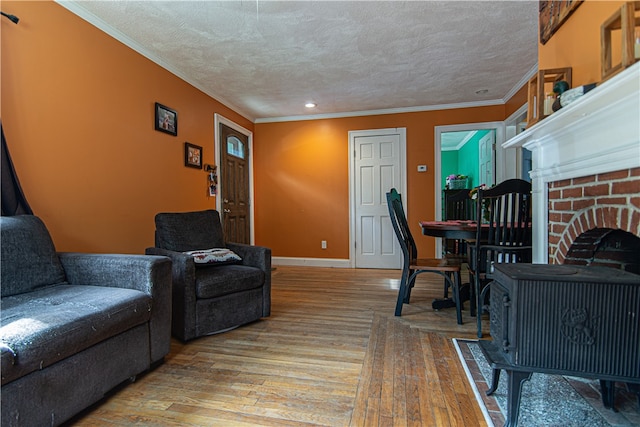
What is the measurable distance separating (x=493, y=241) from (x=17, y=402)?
2.62 m

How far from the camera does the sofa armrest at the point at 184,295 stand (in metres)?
2.04

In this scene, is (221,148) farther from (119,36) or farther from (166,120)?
(119,36)

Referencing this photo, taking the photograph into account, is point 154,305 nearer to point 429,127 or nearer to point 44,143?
point 44,143

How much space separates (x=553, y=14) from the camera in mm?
1749

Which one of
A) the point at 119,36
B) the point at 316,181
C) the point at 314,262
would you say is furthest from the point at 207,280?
the point at 316,181

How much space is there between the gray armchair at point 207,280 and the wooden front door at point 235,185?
133 cm

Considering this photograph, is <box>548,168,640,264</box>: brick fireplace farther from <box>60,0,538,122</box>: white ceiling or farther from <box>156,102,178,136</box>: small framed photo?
<box>156,102,178,136</box>: small framed photo

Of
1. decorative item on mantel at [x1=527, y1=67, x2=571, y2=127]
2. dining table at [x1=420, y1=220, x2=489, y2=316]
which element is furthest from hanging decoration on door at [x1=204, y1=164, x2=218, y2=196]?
decorative item on mantel at [x1=527, y1=67, x2=571, y2=127]

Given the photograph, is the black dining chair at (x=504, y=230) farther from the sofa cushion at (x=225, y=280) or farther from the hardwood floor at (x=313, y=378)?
the sofa cushion at (x=225, y=280)

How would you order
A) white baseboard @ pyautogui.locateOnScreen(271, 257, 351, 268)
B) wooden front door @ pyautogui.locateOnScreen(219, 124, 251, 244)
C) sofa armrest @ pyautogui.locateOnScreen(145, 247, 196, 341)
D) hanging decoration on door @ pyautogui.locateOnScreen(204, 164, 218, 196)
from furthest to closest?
white baseboard @ pyautogui.locateOnScreen(271, 257, 351, 268)
wooden front door @ pyautogui.locateOnScreen(219, 124, 251, 244)
hanging decoration on door @ pyautogui.locateOnScreen(204, 164, 218, 196)
sofa armrest @ pyautogui.locateOnScreen(145, 247, 196, 341)

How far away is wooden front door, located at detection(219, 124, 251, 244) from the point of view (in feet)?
13.4

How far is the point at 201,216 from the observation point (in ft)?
9.02

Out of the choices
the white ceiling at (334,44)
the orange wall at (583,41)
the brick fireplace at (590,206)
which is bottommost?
the brick fireplace at (590,206)

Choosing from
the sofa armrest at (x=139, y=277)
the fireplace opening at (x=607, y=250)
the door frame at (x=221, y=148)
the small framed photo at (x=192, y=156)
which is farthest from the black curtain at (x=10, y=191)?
the fireplace opening at (x=607, y=250)
